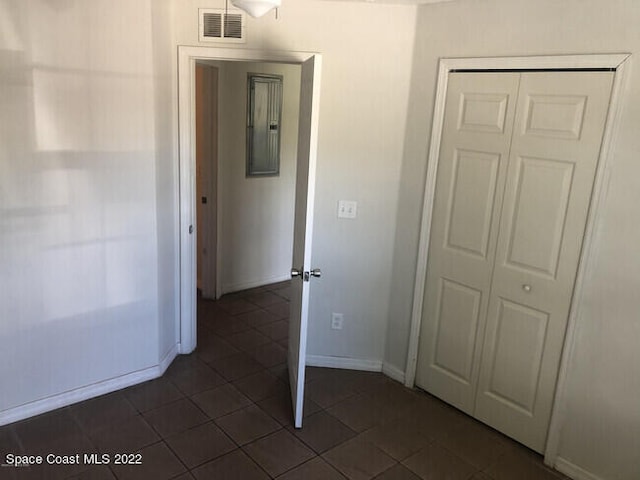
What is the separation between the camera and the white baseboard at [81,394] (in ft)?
8.86

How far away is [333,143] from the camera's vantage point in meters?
3.20

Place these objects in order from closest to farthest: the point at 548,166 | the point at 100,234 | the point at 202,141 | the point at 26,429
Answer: the point at 548,166 → the point at 26,429 → the point at 100,234 → the point at 202,141

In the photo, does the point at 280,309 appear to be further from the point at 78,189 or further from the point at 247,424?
the point at 78,189

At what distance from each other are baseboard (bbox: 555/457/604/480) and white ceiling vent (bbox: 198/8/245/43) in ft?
9.38

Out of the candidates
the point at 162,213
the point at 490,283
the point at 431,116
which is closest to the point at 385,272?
the point at 490,283

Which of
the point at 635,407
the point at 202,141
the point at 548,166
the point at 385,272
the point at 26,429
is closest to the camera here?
the point at 635,407

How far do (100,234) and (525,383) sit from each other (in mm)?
Answer: 2403

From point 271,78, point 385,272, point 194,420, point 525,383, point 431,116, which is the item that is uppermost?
point 271,78

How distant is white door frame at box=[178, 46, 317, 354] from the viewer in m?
3.09

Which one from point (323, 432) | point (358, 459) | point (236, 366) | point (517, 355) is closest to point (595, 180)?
point (517, 355)

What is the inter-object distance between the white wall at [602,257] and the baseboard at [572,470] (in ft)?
0.06

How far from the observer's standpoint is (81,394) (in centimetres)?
294

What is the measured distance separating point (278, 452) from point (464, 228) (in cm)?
156

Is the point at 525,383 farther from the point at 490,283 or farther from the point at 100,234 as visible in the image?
the point at 100,234
